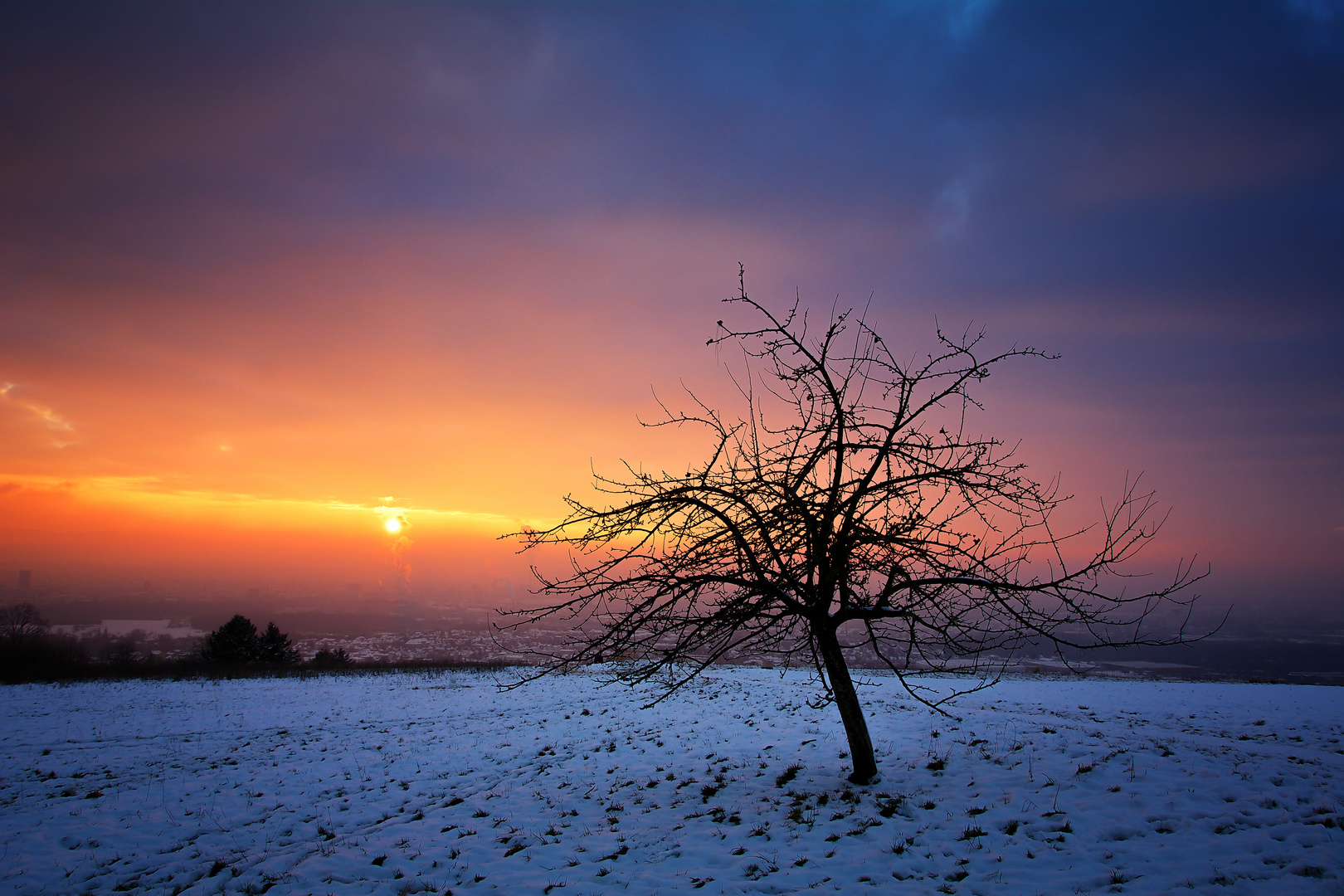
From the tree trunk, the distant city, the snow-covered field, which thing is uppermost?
the tree trunk

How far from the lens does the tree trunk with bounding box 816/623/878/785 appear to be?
6.95 m

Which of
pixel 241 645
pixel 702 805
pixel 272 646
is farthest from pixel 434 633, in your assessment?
pixel 702 805

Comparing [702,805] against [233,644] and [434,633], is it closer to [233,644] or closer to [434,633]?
[233,644]

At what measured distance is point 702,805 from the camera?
25.6 ft

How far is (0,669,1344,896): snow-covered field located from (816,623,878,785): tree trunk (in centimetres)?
32

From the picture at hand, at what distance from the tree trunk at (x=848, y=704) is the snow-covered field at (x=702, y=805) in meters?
0.32

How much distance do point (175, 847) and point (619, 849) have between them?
6588mm

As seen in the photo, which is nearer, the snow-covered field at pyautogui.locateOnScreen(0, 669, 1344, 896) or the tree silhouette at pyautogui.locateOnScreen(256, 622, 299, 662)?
the snow-covered field at pyautogui.locateOnScreen(0, 669, 1344, 896)

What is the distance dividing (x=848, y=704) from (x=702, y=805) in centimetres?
266

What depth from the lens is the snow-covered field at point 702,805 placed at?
18.2ft

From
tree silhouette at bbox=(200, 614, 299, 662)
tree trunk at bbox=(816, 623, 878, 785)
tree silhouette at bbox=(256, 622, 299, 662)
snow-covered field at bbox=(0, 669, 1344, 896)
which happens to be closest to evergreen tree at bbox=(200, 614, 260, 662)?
tree silhouette at bbox=(200, 614, 299, 662)

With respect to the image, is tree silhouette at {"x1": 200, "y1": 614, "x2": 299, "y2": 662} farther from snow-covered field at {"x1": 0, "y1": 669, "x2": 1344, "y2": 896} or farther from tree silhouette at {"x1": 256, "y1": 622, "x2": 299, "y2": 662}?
snow-covered field at {"x1": 0, "y1": 669, "x2": 1344, "y2": 896}

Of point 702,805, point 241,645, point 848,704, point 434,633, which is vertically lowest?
point 434,633

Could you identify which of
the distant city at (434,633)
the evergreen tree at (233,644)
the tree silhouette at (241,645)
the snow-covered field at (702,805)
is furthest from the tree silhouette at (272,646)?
the snow-covered field at (702,805)
